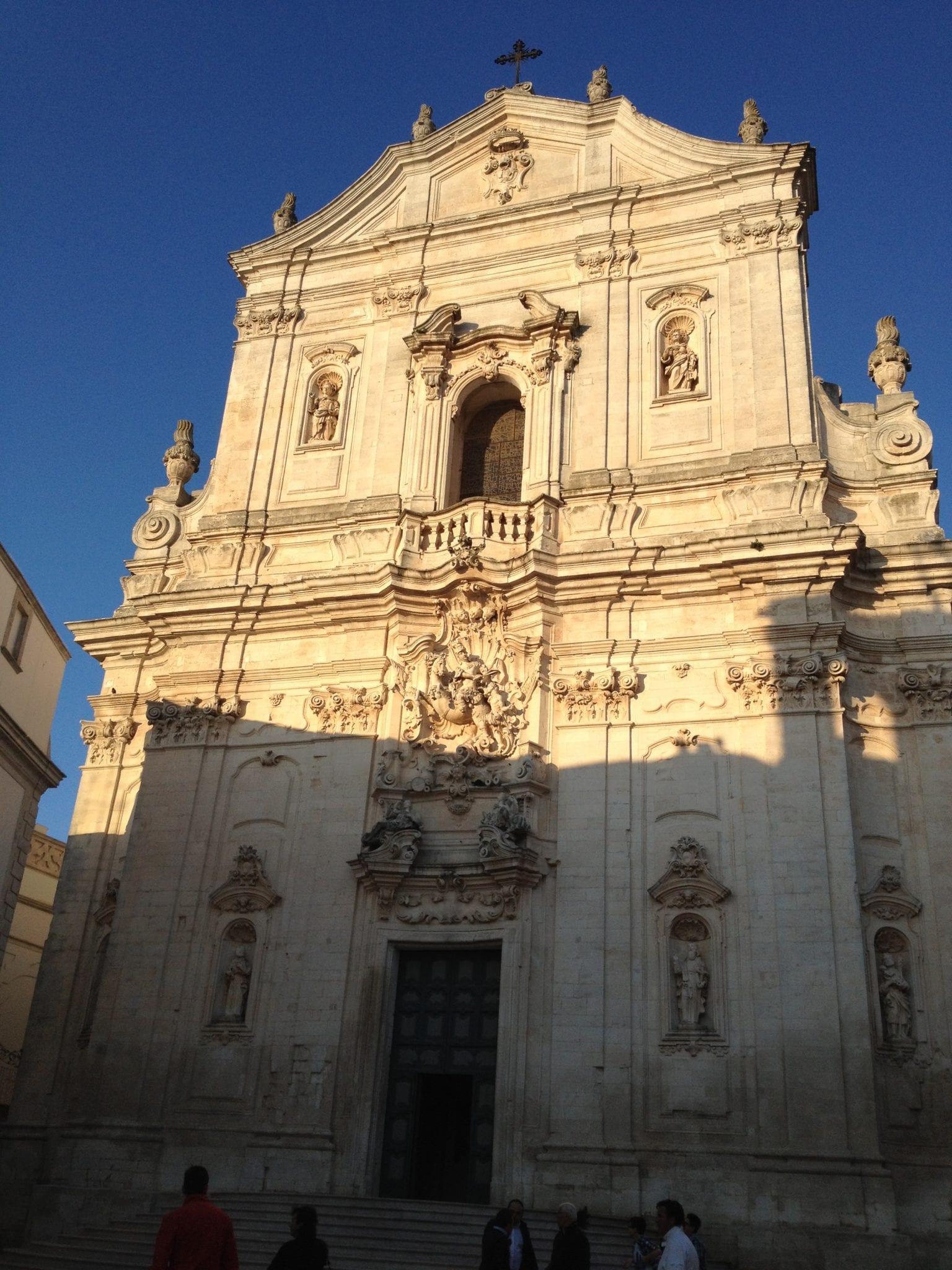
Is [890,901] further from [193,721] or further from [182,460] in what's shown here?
[182,460]

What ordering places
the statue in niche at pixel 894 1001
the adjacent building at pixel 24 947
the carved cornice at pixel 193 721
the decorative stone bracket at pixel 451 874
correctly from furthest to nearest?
the adjacent building at pixel 24 947 < the carved cornice at pixel 193 721 < the decorative stone bracket at pixel 451 874 < the statue in niche at pixel 894 1001

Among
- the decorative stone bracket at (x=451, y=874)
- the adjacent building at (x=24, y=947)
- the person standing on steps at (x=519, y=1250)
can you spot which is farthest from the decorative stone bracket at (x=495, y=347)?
the adjacent building at (x=24, y=947)

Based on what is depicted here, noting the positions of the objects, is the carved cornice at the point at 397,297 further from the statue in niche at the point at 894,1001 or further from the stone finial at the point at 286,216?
the statue in niche at the point at 894,1001

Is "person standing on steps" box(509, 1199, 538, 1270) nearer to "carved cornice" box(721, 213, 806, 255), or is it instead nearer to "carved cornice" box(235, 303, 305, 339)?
"carved cornice" box(721, 213, 806, 255)

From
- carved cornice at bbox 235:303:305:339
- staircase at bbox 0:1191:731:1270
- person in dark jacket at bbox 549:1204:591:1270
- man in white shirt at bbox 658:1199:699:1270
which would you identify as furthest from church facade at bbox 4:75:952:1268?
man in white shirt at bbox 658:1199:699:1270

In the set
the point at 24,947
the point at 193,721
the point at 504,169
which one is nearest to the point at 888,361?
the point at 504,169

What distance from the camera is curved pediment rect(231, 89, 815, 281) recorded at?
2005 cm

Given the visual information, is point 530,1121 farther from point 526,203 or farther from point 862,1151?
point 526,203

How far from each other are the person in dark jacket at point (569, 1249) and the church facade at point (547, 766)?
4.26 meters

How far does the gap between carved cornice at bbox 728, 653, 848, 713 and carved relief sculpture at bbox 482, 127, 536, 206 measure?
9852mm

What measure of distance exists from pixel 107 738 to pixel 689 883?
8.81 metres

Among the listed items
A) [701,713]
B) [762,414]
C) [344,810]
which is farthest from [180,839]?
[762,414]

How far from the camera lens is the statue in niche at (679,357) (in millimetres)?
18234

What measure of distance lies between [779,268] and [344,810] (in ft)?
32.7
